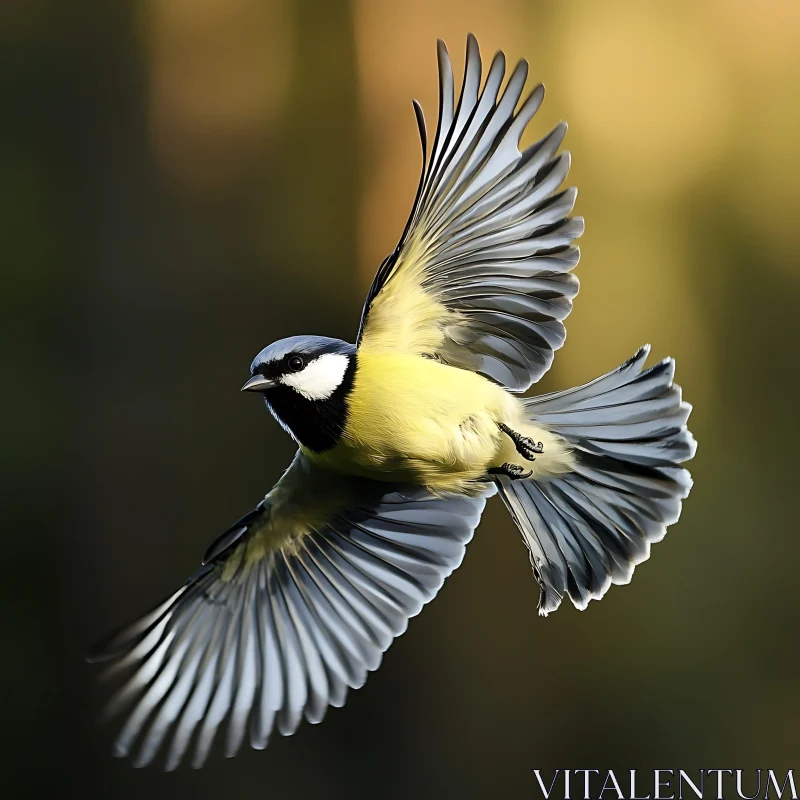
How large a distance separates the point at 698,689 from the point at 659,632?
17 cm

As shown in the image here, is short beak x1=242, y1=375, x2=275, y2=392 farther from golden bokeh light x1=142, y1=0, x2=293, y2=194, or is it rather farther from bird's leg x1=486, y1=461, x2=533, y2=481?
golden bokeh light x1=142, y1=0, x2=293, y2=194

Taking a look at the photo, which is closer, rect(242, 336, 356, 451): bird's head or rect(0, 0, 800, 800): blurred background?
rect(242, 336, 356, 451): bird's head

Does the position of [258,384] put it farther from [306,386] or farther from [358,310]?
[358,310]

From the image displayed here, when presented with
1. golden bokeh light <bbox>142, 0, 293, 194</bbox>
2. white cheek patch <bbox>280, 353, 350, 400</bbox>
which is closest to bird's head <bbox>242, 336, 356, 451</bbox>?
white cheek patch <bbox>280, 353, 350, 400</bbox>

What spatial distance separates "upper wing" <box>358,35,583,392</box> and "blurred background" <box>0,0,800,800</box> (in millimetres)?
1380

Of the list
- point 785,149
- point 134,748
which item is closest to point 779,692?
point 785,149

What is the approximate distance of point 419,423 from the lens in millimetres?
994

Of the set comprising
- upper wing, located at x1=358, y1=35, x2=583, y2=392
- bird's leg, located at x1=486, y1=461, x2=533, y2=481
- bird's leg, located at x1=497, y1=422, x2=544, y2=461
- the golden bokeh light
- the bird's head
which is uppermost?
the golden bokeh light

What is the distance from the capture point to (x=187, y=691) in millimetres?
1192

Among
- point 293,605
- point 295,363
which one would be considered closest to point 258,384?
point 295,363

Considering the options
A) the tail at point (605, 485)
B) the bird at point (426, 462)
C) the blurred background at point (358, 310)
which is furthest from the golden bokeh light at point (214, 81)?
the tail at point (605, 485)

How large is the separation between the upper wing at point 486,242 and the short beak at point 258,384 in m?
0.13

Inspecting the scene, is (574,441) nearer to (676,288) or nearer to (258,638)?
(258,638)

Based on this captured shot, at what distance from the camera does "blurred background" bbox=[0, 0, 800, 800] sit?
246 centimetres
